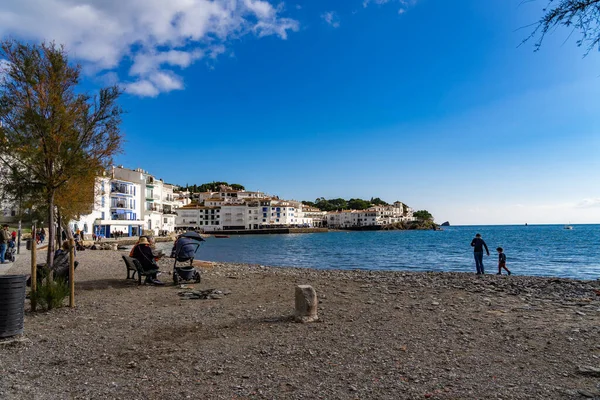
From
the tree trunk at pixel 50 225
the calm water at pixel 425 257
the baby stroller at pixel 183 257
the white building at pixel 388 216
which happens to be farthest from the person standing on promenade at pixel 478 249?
the white building at pixel 388 216

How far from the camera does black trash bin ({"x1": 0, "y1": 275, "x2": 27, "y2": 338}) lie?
6.17 m

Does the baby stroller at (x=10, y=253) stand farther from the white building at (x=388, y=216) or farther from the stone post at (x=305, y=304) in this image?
the white building at (x=388, y=216)

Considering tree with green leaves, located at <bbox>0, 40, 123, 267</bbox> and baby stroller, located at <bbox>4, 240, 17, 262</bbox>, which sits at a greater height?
tree with green leaves, located at <bbox>0, 40, 123, 267</bbox>

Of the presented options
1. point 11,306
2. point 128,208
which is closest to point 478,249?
point 11,306

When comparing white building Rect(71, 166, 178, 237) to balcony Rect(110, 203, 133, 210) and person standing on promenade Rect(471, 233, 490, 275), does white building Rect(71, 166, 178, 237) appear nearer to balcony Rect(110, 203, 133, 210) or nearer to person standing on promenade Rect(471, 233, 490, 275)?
balcony Rect(110, 203, 133, 210)

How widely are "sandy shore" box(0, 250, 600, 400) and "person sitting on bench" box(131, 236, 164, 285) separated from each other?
6.58 ft

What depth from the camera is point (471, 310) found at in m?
9.38

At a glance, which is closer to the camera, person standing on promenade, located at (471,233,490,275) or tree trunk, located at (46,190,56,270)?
tree trunk, located at (46,190,56,270)

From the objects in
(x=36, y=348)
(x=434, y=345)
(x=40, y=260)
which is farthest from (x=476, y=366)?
(x=40, y=260)

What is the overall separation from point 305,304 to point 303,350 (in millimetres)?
2004

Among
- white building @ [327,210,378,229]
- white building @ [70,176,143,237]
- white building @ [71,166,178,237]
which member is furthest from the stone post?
white building @ [327,210,378,229]

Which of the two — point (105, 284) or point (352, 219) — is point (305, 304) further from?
point (352, 219)

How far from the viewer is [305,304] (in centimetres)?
802

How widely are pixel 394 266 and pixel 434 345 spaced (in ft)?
80.0
